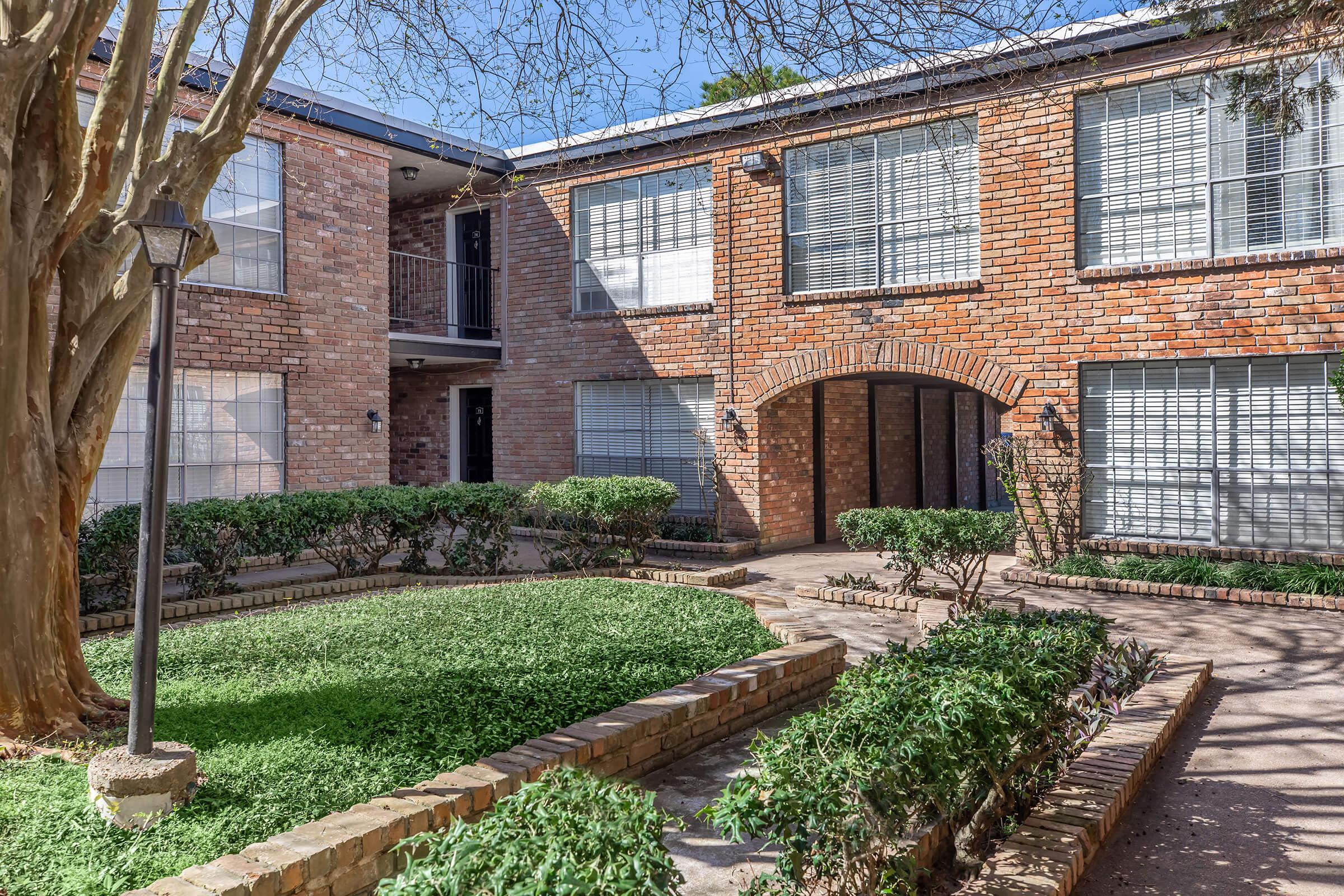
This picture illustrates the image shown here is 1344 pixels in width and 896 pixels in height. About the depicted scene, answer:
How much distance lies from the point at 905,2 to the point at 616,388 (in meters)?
8.96

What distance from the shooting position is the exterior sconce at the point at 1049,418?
10227 millimetres

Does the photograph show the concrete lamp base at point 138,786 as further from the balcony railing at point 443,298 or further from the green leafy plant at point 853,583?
the balcony railing at point 443,298

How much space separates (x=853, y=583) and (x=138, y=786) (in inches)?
277

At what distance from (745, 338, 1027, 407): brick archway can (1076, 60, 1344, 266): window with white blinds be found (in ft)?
5.10

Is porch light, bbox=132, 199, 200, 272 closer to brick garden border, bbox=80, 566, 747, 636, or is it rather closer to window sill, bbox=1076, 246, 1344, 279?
brick garden border, bbox=80, 566, 747, 636

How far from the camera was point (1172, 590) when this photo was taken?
29.1 ft

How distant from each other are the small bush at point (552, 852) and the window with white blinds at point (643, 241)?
36.0ft

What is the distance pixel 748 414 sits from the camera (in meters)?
12.4

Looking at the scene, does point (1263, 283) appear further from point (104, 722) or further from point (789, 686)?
point (104, 722)

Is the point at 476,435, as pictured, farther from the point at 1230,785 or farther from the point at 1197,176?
the point at 1230,785

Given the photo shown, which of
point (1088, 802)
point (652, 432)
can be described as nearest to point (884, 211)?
point (652, 432)

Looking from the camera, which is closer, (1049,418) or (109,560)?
(109,560)

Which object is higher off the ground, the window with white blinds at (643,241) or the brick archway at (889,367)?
the window with white blinds at (643,241)

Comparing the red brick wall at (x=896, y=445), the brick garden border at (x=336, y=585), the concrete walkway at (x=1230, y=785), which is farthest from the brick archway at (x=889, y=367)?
the concrete walkway at (x=1230, y=785)
